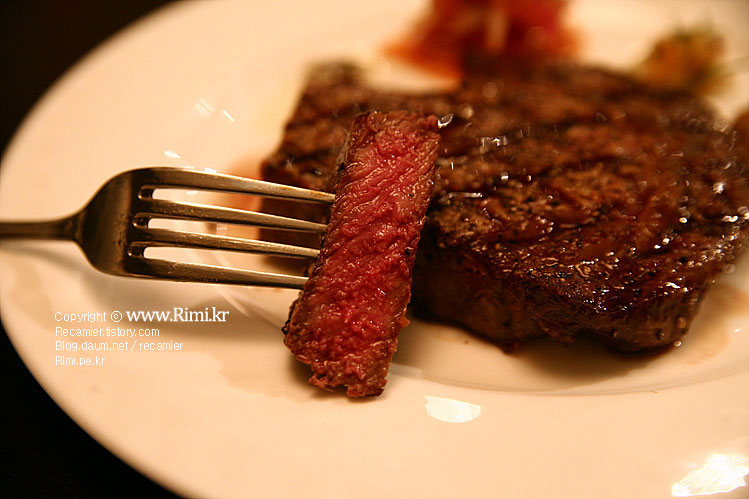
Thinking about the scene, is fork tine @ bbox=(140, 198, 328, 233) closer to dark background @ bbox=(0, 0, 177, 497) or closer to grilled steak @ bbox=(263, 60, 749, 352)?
grilled steak @ bbox=(263, 60, 749, 352)

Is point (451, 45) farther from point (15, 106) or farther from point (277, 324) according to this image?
point (15, 106)

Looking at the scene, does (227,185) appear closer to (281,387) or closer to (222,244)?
(222,244)

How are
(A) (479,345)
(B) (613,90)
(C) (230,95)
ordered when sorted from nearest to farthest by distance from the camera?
(A) (479,345) < (B) (613,90) < (C) (230,95)

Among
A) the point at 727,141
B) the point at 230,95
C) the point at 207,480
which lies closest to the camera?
the point at 207,480

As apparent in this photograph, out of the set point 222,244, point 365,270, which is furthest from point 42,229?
point 365,270

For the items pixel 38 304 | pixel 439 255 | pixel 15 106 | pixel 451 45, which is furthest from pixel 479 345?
pixel 15 106

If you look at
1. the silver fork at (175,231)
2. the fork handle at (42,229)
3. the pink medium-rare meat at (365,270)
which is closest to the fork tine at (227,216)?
the silver fork at (175,231)

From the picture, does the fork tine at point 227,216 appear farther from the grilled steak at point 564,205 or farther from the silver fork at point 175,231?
the grilled steak at point 564,205
